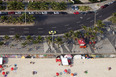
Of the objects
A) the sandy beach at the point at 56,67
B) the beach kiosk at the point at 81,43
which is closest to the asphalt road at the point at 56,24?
the beach kiosk at the point at 81,43

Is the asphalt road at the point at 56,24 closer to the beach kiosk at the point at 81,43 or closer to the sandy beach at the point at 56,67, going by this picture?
the beach kiosk at the point at 81,43

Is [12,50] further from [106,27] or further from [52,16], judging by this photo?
[106,27]

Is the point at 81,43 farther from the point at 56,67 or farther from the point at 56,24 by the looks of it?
the point at 56,24

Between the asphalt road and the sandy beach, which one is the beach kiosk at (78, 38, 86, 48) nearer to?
the sandy beach

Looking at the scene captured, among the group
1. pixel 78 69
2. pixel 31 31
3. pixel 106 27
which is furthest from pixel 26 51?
pixel 106 27

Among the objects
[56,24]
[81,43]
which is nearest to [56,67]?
[81,43]

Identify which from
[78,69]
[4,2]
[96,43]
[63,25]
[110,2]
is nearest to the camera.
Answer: [78,69]

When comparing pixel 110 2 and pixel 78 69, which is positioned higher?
pixel 110 2
